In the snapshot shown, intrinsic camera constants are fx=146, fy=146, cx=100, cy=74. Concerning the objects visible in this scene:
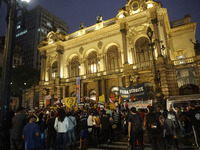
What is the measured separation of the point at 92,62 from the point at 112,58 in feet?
13.5

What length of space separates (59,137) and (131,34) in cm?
1997

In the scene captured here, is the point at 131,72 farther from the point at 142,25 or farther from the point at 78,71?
the point at 78,71

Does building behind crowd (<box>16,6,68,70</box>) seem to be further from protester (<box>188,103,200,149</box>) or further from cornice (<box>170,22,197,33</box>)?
protester (<box>188,103,200,149</box>)

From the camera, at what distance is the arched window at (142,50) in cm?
2220

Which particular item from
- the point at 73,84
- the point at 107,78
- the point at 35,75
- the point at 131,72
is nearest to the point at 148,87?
the point at 131,72

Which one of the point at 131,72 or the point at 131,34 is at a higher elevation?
the point at 131,34

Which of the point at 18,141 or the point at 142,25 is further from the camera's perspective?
the point at 142,25

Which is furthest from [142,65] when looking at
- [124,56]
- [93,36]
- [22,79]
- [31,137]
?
[22,79]

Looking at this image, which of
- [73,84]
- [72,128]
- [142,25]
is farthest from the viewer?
[73,84]

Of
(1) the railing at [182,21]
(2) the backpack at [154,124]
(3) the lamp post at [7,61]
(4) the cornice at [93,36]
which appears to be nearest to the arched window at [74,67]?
(4) the cornice at [93,36]

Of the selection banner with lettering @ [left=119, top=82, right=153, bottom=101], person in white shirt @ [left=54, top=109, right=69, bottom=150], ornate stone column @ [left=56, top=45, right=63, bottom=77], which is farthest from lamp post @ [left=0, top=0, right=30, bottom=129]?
ornate stone column @ [left=56, top=45, right=63, bottom=77]

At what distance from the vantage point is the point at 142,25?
73.1ft

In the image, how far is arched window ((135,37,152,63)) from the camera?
22197mm

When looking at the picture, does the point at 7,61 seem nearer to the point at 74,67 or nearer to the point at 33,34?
the point at 74,67
